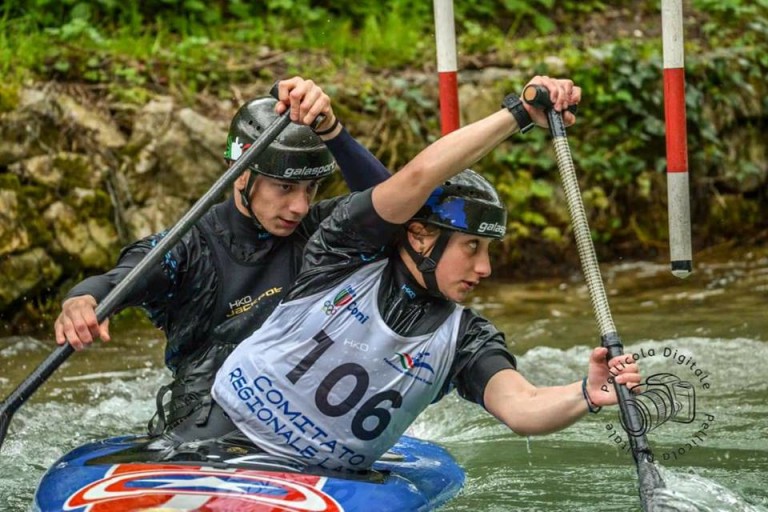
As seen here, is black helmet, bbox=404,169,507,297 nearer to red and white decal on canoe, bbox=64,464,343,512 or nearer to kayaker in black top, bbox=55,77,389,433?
kayaker in black top, bbox=55,77,389,433

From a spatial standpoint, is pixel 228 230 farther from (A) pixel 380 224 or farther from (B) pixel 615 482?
(B) pixel 615 482

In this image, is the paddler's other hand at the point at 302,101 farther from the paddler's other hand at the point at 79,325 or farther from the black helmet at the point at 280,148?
the paddler's other hand at the point at 79,325

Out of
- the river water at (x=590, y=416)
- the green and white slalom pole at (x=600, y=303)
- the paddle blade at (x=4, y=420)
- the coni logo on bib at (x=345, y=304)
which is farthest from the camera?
the river water at (x=590, y=416)

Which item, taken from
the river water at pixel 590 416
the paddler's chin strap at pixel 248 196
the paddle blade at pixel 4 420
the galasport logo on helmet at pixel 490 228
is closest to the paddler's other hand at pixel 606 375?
the river water at pixel 590 416

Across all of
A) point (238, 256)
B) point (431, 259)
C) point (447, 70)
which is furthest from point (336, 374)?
point (447, 70)

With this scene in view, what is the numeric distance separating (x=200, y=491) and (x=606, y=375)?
46.7 inches

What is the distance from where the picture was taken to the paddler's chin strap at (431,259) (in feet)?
12.7

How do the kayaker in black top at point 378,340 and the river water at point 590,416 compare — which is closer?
the kayaker in black top at point 378,340

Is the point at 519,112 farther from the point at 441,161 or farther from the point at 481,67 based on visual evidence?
the point at 481,67

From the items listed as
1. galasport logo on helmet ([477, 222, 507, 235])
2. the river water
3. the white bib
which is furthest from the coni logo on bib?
the river water

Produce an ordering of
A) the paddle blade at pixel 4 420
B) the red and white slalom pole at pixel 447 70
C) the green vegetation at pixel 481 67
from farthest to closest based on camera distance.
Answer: the green vegetation at pixel 481 67 < the red and white slalom pole at pixel 447 70 < the paddle blade at pixel 4 420

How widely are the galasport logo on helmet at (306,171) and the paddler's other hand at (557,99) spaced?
2.92ft

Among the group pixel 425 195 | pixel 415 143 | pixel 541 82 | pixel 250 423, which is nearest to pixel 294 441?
pixel 250 423

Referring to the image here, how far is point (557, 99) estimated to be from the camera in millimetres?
3820
